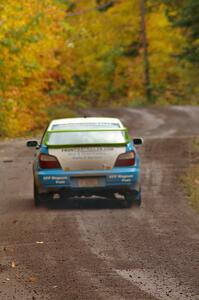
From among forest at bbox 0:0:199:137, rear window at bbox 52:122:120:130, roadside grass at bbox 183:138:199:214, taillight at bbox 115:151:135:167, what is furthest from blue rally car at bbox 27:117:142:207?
forest at bbox 0:0:199:137

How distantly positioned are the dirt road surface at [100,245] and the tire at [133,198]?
0.17 metres

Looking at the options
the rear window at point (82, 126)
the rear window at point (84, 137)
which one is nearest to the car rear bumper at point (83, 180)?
the rear window at point (84, 137)

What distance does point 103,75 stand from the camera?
7169 cm

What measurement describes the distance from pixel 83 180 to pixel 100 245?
4032 millimetres

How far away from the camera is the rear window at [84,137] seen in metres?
16.5

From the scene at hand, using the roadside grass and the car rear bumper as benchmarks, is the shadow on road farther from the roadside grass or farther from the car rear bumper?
the roadside grass

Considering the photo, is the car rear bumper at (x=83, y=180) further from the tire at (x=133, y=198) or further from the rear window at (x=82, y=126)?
the rear window at (x=82, y=126)

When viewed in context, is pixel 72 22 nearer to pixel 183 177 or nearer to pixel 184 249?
pixel 183 177

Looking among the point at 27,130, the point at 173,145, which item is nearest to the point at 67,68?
the point at 27,130

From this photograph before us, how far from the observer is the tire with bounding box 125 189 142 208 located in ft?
54.7

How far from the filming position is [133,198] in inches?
661

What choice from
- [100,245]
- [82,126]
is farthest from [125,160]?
[100,245]

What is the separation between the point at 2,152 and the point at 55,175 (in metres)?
12.6

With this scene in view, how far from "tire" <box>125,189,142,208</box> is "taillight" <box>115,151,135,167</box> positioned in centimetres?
55
